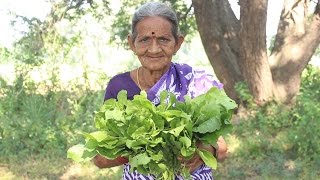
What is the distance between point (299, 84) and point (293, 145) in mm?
1670

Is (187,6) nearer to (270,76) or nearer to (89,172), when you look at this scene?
(270,76)

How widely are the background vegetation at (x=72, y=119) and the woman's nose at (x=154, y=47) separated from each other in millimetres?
3549

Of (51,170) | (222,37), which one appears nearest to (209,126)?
(51,170)

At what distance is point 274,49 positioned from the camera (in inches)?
286

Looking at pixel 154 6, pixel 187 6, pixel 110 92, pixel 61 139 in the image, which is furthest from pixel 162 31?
pixel 187 6

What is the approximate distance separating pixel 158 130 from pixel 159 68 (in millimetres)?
419

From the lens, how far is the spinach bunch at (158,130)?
156 centimetres

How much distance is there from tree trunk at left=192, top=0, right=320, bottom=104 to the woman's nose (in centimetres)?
490

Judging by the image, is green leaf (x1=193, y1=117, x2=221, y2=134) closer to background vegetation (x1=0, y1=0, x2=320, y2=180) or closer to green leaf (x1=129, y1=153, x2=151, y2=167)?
green leaf (x1=129, y1=153, x2=151, y2=167)

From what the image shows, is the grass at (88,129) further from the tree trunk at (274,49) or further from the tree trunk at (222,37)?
the tree trunk at (222,37)

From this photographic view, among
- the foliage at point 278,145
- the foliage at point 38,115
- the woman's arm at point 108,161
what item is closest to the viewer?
the woman's arm at point 108,161

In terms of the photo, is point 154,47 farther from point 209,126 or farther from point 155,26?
point 209,126

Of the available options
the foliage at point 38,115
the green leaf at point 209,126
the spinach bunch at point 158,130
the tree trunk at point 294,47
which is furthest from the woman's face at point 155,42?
the tree trunk at point 294,47

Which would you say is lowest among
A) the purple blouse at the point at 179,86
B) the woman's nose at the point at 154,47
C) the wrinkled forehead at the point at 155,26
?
the purple blouse at the point at 179,86
